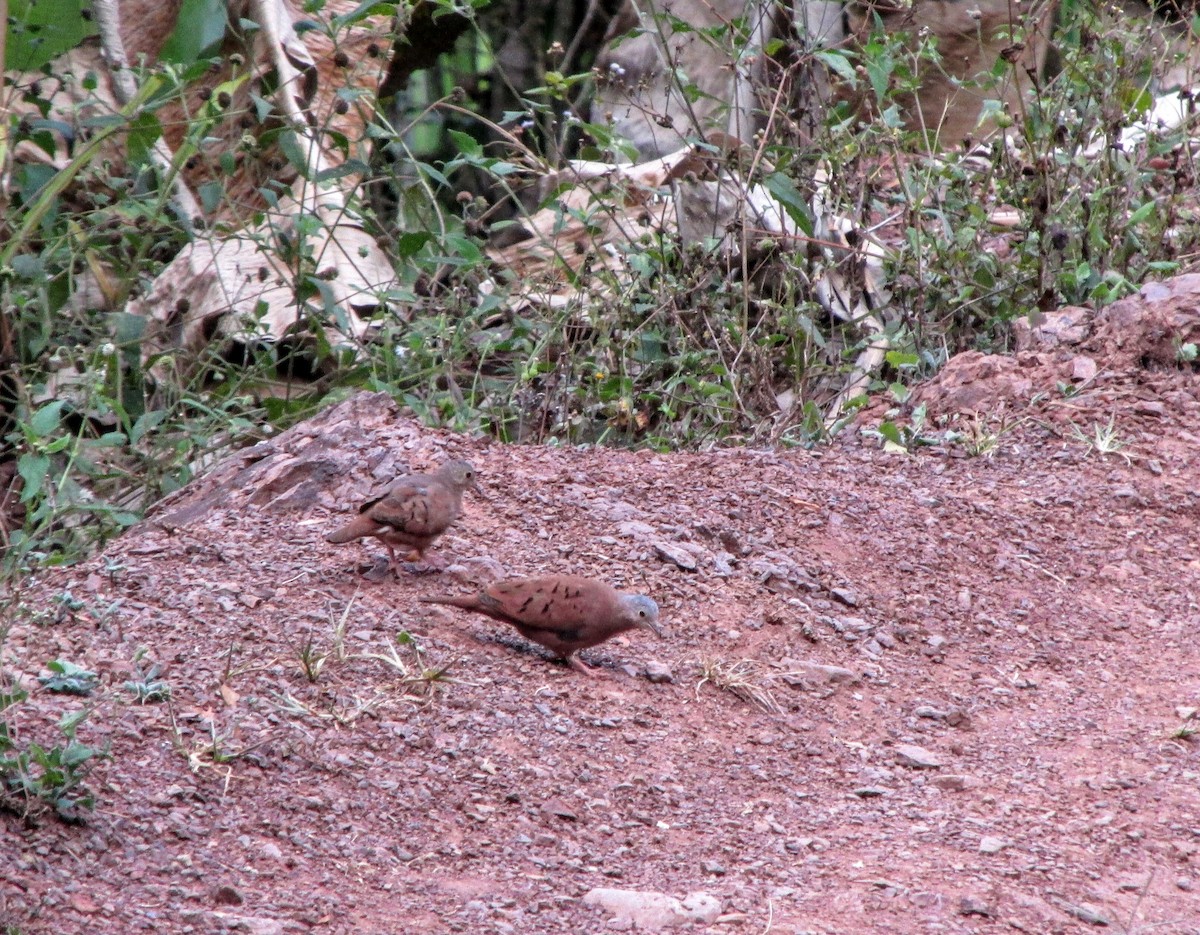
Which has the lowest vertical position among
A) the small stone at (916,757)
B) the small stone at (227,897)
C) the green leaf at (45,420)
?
the small stone at (916,757)

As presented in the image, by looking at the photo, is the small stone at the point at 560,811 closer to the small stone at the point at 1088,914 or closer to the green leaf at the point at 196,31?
the small stone at the point at 1088,914

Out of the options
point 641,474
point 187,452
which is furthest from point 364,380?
point 641,474

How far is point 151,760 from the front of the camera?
3359mm

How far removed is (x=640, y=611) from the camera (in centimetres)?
420

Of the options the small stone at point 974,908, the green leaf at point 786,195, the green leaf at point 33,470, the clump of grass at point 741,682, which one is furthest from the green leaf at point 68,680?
the green leaf at point 786,195

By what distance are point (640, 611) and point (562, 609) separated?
0.27 m

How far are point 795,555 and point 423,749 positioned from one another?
1805 mm

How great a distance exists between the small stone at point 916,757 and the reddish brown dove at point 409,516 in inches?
57.9

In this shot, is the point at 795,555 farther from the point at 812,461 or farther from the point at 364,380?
the point at 364,380

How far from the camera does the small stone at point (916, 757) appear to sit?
13.0ft

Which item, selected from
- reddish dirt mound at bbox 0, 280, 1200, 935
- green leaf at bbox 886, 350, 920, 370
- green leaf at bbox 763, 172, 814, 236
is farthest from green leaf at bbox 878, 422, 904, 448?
green leaf at bbox 763, 172, 814, 236

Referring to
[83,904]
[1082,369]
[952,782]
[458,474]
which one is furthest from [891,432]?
[83,904]

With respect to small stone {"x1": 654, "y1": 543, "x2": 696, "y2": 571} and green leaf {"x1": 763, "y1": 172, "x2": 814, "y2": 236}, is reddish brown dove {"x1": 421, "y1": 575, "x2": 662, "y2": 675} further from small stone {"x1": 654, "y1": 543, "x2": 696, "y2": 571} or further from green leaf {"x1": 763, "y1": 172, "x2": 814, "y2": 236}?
green leaf {"x1": 763, "y1": 172, "x2": 814, "y2": 236}

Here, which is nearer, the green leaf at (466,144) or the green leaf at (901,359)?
the green leaf at (466,144)
